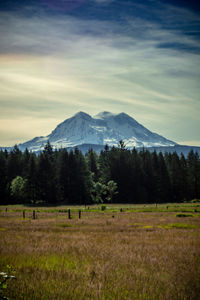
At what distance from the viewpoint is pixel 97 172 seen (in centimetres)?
9881

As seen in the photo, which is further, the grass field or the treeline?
the treeline

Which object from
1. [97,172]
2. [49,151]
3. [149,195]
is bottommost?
[149,195]

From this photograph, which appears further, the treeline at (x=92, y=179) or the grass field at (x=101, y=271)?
the treeline at (x=92, y=179)

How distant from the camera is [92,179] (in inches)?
3440

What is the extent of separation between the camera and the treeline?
80562 millimetres

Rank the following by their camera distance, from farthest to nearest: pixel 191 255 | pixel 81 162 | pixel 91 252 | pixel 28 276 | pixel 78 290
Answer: pixel 81 162
pixel 91 252
pixel 191 255
pixel 28 276
pixel 78 290

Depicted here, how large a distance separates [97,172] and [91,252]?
85794 mm

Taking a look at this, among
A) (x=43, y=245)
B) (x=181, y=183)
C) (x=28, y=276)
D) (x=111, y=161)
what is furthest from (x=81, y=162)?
(x=28, y=276)

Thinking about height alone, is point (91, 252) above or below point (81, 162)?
below

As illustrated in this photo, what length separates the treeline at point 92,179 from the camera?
8056cm

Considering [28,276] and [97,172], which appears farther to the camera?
[97,172]

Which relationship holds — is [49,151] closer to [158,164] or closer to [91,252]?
[158,164]

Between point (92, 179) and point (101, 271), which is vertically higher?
point (92, 179)

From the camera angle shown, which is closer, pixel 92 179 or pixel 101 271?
pixel 101 271
